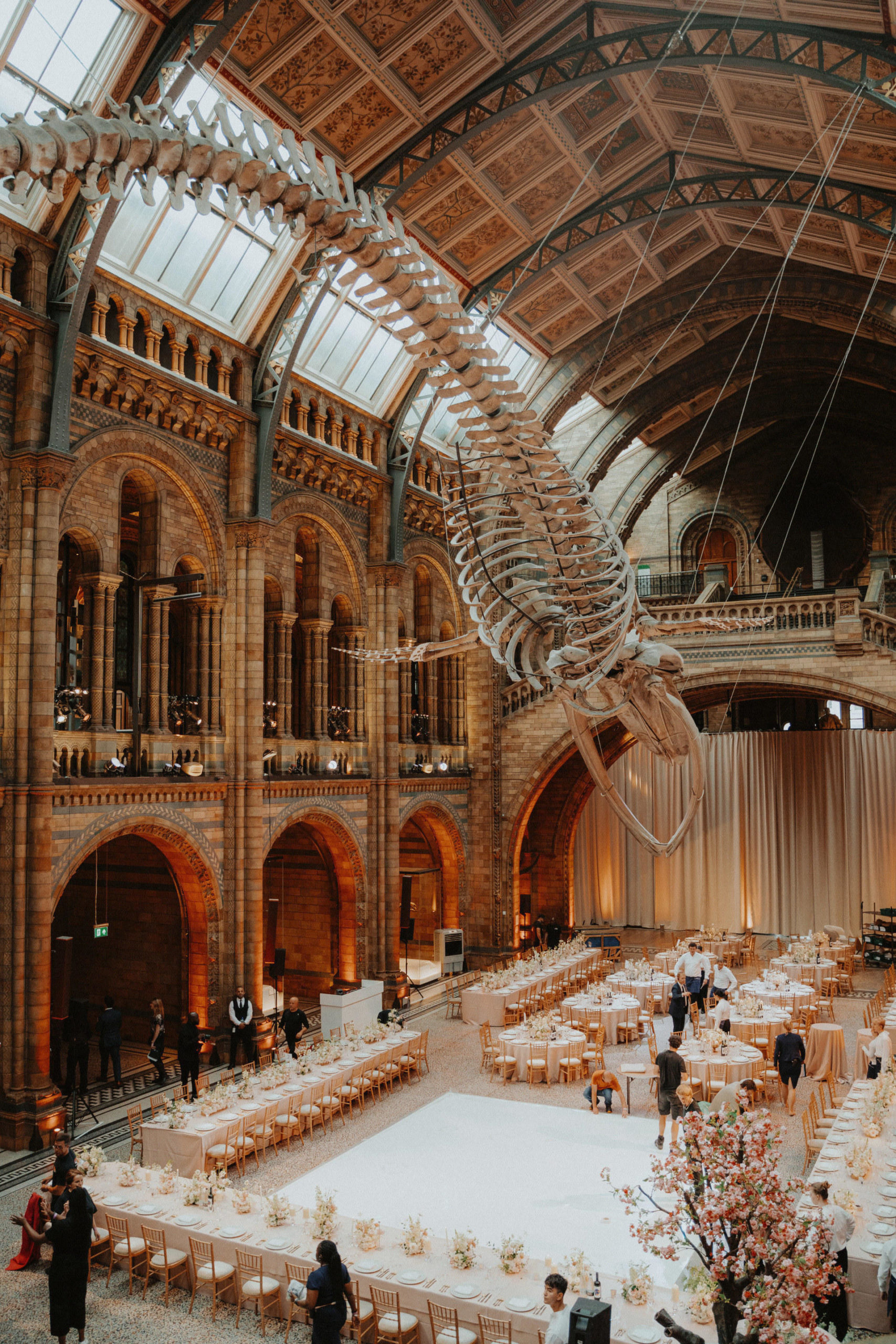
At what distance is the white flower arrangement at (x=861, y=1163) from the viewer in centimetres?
875

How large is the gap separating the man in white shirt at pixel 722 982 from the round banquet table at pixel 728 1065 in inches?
90.2

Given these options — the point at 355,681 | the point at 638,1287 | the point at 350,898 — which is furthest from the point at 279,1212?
the point at 355,681

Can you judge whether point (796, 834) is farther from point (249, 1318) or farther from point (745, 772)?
point (249, 1318)

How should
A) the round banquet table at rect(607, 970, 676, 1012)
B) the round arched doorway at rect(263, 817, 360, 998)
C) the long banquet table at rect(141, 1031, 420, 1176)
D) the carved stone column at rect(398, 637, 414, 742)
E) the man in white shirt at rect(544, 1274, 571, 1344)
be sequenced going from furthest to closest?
the carved stone column at rect(398, 637, 414, 742)
the round arched doorway at rect(263, 817, 360, 998)
the round banquet table at rect(607, 970, 676, 1012)
the long banquet table at rect(141, 1031, 420, 1176)
the man in white shirt at rect(544, 1274, 571, 1344)

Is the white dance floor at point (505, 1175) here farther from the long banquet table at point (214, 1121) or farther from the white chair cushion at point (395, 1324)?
the white chair cushion at point (395, 1324)

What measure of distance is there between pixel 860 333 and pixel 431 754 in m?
12.9

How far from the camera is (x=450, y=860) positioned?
75.3ft

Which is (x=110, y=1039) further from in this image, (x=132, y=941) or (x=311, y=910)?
(x=311, y=910)

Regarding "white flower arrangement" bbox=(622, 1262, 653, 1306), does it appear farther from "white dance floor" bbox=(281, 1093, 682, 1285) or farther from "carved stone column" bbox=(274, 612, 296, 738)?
"carved stone column" bbox=(274, 612, 296, 738)

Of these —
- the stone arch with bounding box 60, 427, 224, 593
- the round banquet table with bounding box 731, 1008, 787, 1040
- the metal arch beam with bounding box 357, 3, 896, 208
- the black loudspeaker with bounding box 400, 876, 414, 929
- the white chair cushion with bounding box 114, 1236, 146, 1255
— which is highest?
the metal arch beam with bounding box 357, 3, 896, 208

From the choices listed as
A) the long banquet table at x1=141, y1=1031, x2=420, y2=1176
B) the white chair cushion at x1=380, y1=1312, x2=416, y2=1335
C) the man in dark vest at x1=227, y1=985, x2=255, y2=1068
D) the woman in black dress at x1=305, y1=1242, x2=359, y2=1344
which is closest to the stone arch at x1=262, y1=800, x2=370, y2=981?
the man in dark vest at x1=227, y1=985, x2=255, y2=1068

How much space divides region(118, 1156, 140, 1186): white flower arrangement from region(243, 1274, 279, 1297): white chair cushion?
1.64 m

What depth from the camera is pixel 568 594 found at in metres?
10.2

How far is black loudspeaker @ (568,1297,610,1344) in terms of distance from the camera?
541 centimetres
